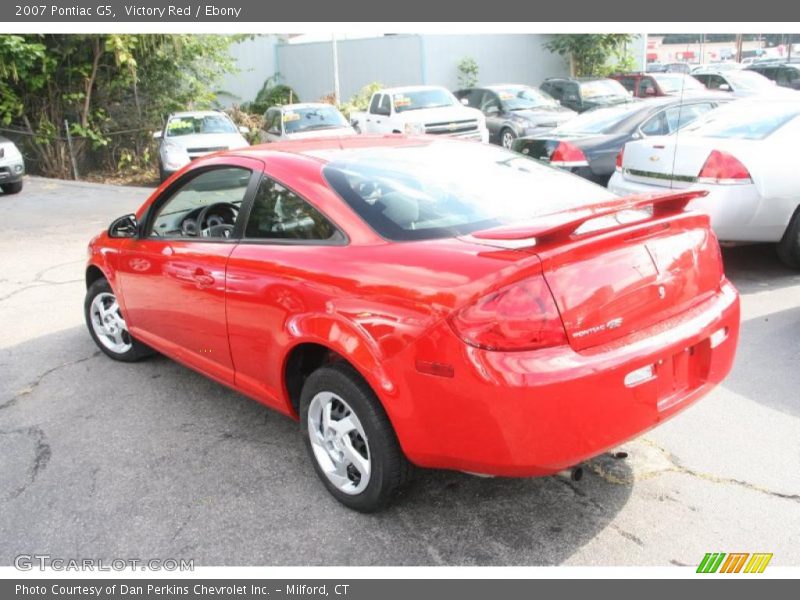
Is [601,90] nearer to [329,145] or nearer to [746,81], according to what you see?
[746,81]

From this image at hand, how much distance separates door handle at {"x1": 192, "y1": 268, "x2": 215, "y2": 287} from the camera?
381 cm

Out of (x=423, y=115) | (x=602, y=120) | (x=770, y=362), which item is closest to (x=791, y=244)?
(x=770, y=362)

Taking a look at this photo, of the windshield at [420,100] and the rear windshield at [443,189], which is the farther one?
the windshield at [420,100]

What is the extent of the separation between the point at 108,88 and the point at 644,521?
19.4 metres

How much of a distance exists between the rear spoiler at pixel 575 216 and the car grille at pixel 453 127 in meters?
13.0

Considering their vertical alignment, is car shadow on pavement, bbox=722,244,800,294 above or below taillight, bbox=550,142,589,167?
below

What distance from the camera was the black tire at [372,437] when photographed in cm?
300

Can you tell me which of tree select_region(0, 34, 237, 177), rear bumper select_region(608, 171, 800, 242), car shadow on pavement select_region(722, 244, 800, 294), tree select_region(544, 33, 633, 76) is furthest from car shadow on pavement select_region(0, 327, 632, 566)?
tree select_region(544, 33, 633, 76)

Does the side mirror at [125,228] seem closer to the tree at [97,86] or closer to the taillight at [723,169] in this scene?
the taillight at [723,169]

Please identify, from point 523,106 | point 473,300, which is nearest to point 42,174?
point 523,106

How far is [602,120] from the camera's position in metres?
9.98

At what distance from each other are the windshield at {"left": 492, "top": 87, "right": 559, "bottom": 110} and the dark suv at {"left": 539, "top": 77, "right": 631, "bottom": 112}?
60.2 inches

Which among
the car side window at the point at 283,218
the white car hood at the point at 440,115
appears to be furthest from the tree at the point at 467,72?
the car side window at the point at 283,218

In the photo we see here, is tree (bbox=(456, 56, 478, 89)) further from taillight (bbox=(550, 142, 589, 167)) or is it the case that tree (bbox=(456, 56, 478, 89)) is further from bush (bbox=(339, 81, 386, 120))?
taillight (bbox=(550, 142, 589, 167))
